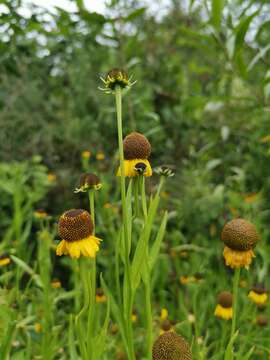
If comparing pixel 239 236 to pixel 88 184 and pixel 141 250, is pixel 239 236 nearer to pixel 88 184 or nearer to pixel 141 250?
pixel 141 250

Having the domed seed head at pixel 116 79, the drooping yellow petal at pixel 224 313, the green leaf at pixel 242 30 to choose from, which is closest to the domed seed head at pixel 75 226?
the domed seed head at pixel 116 79

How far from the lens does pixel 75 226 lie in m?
0.75

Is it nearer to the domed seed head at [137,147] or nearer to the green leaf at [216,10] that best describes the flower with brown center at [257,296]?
the domed seed head at [137,147]

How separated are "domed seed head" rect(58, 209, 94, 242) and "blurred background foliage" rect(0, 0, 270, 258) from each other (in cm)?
91

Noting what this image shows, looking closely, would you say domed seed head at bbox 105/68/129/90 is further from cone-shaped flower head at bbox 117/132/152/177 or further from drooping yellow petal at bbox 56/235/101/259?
drooping yellow petal at bbox 56/235/101/259

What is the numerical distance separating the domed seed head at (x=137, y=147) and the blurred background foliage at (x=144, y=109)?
29.2 inches

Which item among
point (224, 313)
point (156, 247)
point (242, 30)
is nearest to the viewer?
point (156, 247)

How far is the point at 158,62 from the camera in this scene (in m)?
2.97

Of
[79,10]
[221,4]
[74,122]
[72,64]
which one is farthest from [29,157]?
[221,4]

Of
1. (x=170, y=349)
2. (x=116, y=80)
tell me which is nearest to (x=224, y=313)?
(x=170, y=349)

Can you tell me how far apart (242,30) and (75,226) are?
92 centimetres

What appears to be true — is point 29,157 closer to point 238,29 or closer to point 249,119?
point 249,119

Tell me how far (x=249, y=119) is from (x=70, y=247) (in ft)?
5.80

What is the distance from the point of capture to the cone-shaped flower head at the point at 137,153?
83 centimetres
